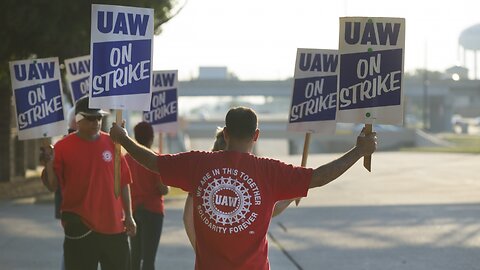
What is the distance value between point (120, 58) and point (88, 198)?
4.31 feet

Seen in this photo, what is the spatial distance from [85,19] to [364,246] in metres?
9.22

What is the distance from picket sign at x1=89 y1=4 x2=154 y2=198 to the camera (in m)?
6.36

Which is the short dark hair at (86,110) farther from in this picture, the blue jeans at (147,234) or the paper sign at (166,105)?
the paper sign at (166,105)

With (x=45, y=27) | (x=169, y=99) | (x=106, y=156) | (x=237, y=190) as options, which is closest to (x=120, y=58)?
(x=106, y=156)

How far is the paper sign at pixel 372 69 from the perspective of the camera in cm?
598

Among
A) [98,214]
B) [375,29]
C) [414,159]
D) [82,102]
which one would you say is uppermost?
[375,29]

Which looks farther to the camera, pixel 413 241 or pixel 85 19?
pixel 85 19

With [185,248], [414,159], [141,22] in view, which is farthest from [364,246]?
[414,159]

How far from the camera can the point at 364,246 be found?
13289 mm

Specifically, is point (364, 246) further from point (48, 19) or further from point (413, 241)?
point (48, 19)

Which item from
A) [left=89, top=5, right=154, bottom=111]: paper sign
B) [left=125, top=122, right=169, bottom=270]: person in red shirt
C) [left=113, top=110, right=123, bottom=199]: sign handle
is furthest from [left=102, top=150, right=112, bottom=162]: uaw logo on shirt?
[left=125, top=122, right=169, bottom=270]: person in red shirt

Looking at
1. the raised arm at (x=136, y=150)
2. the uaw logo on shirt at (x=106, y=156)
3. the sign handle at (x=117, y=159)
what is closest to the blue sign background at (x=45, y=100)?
the uaw logo on shirt at (x=106, y=156)

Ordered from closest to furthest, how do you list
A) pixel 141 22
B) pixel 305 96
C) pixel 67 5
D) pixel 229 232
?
1. pixel 229 232
2. pixel 141 22
3. pixel 305 96
4. pixel 67 5

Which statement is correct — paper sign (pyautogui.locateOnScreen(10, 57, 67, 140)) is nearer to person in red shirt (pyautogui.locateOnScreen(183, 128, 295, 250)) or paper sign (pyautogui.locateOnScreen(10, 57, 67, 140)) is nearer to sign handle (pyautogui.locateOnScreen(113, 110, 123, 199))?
sign handle (pyautogui.locateOnScreen(113, 110, 123, 199))
